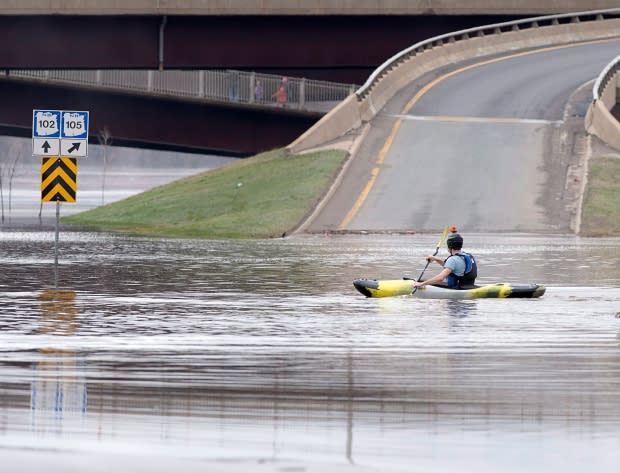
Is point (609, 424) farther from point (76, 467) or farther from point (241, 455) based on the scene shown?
point (76, 467)

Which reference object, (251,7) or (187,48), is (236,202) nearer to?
(251,7)

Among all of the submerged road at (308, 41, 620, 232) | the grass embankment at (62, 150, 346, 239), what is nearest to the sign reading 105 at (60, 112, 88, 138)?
the grass embankment at (62, 150, 346, 239)

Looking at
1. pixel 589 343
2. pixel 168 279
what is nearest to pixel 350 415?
pixel 589 343

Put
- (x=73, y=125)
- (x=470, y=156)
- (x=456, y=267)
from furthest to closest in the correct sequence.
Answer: (x=470, y=156)
(x=73, y=125)
(x=456, y=267)

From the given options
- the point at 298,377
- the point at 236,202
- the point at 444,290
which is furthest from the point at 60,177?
the point at 236,202

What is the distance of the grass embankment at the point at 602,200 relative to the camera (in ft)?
140

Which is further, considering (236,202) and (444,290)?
(236,202)

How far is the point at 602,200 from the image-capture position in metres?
45.5

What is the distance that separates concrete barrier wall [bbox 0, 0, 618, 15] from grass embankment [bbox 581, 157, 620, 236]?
76.6 feet

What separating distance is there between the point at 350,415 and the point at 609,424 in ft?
6.03

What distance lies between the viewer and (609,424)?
1042 cm

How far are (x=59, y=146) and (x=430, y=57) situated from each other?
48398mm

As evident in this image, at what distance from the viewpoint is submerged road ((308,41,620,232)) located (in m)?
44.2

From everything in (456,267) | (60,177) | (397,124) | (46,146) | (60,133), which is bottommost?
(456,267)
